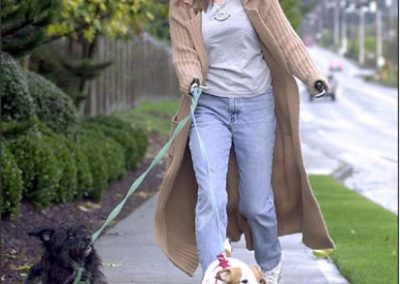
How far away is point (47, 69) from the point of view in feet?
62.0

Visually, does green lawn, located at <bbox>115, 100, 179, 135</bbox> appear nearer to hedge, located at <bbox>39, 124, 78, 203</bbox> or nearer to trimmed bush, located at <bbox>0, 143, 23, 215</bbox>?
hedge, located at <bbox>39, 124, 78, 203</bbox>

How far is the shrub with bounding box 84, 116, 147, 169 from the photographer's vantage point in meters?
17.2

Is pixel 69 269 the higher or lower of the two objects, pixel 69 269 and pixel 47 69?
the higher

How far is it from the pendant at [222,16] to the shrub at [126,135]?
10.0 meters

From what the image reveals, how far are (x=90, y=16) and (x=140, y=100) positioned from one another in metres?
21.8

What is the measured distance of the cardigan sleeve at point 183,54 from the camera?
6957 mm

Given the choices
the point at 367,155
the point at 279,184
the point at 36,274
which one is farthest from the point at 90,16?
the point at 367,155

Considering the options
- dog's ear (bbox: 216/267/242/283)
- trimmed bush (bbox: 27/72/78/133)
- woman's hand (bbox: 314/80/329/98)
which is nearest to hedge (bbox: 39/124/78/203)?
trimmed bush (bbox: 27/72/78/133)

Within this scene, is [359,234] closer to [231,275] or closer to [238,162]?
[238,162]

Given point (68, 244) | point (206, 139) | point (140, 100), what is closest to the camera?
point (68, 244)

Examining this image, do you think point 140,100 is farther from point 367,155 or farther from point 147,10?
point 147,10

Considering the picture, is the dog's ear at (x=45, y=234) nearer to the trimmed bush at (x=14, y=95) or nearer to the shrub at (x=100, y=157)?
the trimmed bush at (x=14, y=95)

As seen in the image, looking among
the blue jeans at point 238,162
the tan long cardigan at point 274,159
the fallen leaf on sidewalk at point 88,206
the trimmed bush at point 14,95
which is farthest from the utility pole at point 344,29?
the blue jeans at point 238,162

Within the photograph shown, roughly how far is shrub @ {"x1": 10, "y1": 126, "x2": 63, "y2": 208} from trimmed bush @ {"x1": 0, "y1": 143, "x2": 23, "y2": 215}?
1.04 meters
